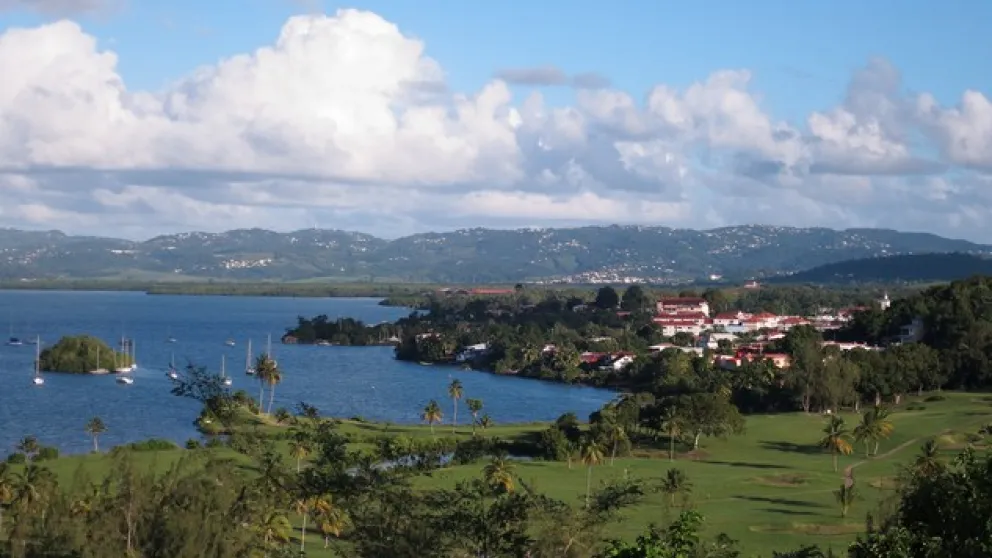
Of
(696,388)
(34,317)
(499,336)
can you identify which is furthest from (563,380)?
(34,317)

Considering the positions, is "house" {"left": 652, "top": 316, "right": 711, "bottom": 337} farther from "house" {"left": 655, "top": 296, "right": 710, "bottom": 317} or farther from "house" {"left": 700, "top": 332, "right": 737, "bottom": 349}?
"house" {"left": 655, "top": 296, "right": 710, "bottom": 317}

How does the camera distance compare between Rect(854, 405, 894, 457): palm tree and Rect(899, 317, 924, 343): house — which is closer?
Rect(854, 405, 894, 457): palm tree

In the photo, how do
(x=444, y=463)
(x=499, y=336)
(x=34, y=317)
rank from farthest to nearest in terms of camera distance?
(x=34, y=317) → (x=499, y=336) → (x=444, y=463)

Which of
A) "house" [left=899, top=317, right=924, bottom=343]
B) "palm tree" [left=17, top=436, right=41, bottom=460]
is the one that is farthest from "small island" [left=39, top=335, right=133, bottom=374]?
"house" [left=899, top=317, right=924, bottom=343]

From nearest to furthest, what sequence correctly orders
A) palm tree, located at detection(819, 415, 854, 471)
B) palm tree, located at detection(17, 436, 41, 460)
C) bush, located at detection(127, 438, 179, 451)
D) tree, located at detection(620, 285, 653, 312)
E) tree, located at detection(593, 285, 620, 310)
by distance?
palm tree, located at detection(17, 436, 41, 460) < palm tree, located at detection(819, 415, 854, 471) < bush, located at detection(127, 438, 179, 451) < tree, located at detection(620, 285, 653, 312) < tree, located at detection(593, 285, 620, 310)

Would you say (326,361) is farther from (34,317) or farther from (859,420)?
(34,317)

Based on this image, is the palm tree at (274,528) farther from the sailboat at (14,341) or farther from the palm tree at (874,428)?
the sailboat at (14,341)
